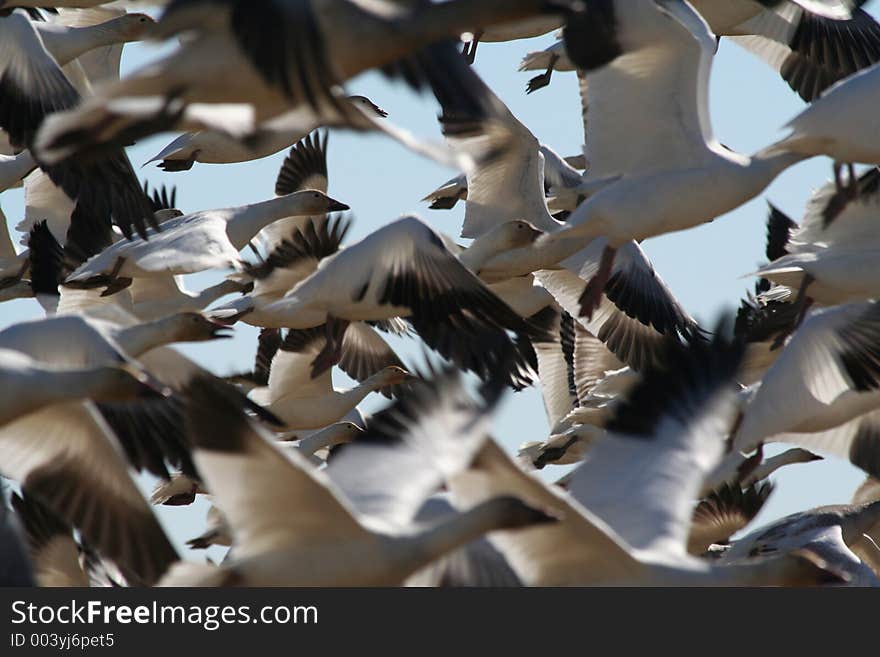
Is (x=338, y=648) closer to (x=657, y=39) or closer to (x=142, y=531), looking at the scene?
(x=142, y=531)

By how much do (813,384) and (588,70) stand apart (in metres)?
2.17

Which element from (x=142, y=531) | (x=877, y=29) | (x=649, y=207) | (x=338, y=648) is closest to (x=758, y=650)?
(x=338, y=648)

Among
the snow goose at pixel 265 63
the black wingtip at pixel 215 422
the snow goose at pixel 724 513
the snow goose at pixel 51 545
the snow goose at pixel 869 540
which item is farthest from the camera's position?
the snow goose at pixel 869 540

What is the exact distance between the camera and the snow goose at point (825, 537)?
1096 cm

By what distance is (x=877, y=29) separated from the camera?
45.4ft

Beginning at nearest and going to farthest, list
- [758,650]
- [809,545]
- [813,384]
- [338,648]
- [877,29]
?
[338,648]
[758,650]
[813,384]
[809,545]
[877,29]

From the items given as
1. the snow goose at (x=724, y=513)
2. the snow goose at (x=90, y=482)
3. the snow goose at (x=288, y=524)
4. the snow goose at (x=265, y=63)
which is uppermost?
the snow goose at (x=265, y=63)

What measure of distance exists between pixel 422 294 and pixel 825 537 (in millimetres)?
2587

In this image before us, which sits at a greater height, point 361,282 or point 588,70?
point 588,70

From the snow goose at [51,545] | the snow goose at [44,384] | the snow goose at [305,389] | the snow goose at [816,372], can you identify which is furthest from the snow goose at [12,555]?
the snow goose at [305,389]

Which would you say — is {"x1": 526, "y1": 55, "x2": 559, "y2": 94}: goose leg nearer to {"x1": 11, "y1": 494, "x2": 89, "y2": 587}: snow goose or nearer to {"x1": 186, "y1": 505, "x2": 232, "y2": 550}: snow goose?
{"x1": 186, "y1": 505, "x2": 232, "y2": 550}: snow goose

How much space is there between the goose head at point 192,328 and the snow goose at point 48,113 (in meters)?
1.13

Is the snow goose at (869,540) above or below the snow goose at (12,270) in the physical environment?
below

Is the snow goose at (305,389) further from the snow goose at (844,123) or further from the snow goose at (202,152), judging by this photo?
the snow goose at (844,123)
